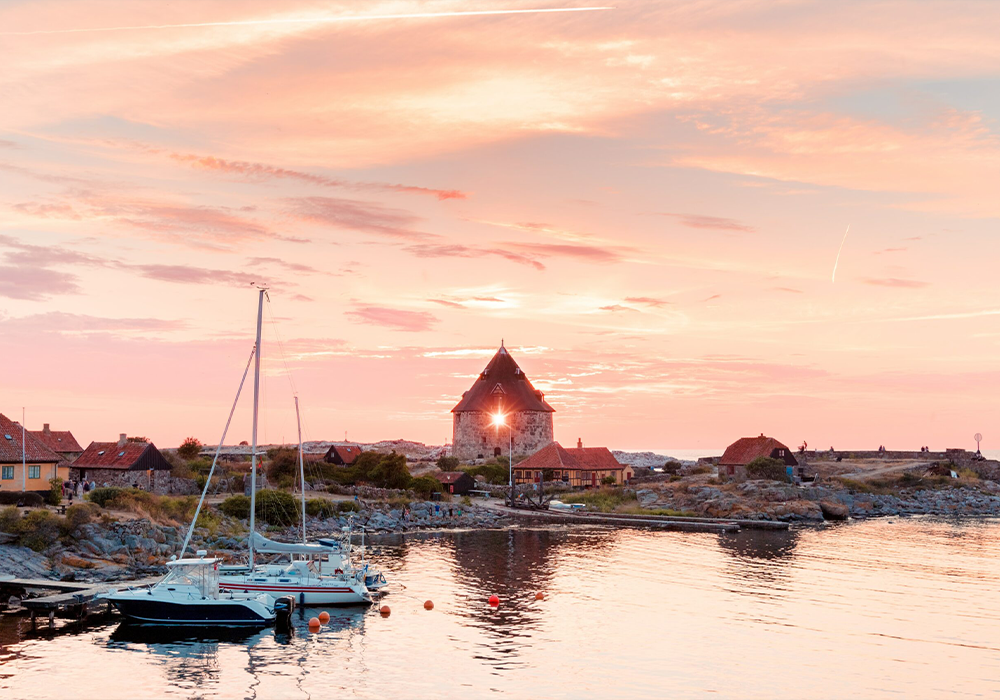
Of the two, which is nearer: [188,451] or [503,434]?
[188,451]

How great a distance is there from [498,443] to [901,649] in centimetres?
10890

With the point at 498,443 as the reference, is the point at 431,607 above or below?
below

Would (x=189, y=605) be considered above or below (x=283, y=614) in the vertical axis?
above

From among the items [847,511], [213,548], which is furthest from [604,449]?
[213,548]

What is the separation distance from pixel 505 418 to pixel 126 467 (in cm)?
7654

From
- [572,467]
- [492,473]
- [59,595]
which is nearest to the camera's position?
[59,595]

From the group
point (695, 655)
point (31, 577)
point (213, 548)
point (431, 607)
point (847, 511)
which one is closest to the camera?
point (695, 655)

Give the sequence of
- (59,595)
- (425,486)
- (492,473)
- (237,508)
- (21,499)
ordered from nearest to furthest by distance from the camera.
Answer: (59,595) < (21,499) < (237,508) < (425,486) < (492,473)

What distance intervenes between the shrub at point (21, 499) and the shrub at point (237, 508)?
1461cm

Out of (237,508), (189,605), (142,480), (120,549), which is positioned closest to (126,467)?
(142,480)

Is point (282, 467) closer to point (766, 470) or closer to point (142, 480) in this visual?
point (142, 480)

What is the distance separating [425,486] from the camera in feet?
328

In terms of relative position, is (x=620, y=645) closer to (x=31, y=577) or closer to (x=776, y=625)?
(x=776, y=625)

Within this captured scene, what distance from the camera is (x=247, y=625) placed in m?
40.8
